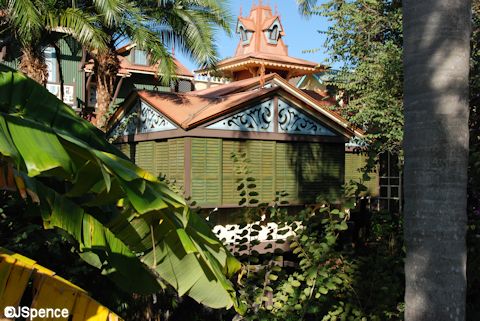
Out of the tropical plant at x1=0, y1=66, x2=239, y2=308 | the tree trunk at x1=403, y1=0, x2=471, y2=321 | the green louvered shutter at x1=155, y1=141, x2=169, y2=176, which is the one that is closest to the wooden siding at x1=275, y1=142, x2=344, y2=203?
the green louvered shutter at x1=155, y1=141, x2=169, y2=176

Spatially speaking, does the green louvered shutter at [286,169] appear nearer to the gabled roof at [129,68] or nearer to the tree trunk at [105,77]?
the tree trunk at [105,77]

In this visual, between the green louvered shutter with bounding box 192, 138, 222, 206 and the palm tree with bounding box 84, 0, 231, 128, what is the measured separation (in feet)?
11.3

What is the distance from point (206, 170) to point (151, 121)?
1.99 meters

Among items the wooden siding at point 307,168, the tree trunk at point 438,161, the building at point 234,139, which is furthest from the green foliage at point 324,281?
the wooden siding at point 307,168

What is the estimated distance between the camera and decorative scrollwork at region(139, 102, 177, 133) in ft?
38.0

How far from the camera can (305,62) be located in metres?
24.1

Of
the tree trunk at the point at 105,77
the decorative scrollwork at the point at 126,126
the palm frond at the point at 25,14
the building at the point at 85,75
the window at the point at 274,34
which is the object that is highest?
the window at the point at 274,34

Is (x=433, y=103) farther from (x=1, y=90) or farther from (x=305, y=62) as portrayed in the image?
(x=305, y=62)

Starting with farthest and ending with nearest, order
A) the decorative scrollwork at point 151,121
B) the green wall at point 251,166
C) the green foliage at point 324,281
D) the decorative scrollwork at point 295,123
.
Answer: the decorative scrollwork at point 295,123 → the decorative scrollwork at point 151,121 → the green wall at point 251,166 → the green foliage at point 324,281

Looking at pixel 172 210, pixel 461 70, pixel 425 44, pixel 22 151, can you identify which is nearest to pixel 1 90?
pixel 22 151

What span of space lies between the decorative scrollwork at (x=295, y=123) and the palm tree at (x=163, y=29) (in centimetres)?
298

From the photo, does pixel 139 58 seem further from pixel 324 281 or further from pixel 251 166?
pixel 324 281

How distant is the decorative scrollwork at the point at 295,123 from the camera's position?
12117 mm

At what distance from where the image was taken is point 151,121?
12.1 m
